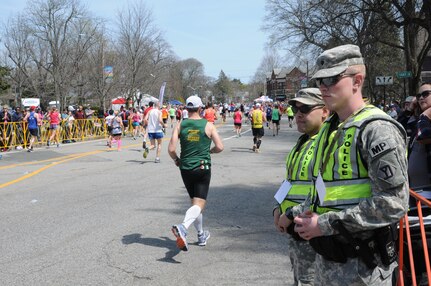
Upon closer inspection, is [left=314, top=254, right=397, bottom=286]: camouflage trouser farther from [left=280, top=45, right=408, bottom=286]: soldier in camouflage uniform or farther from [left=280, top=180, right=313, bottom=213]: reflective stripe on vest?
[left=280, top=180, right=313, bottom=213]: reflective stripe on vest

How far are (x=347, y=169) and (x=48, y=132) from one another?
22.5m

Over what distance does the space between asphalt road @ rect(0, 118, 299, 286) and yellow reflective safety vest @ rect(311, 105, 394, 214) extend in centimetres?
257

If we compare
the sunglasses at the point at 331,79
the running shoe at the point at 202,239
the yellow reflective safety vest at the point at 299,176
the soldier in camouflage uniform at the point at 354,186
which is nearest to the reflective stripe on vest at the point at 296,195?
the yellow reflective safety vest at the point at 299,176

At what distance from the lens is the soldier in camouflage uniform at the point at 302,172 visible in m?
3.26

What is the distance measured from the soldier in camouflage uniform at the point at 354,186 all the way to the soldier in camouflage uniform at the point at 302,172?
863 mm

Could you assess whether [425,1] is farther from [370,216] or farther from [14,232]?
[370,216]

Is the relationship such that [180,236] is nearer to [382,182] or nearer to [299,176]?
[299,176]

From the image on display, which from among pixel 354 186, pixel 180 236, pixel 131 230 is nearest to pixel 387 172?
pixel 354 186

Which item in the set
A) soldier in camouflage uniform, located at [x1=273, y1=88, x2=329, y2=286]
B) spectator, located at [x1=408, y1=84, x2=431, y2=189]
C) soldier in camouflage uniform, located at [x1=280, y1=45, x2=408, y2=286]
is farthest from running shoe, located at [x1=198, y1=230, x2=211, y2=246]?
soldier in camouflage uniform, located at [x1=280, y1=45, x2=408, y2=286]

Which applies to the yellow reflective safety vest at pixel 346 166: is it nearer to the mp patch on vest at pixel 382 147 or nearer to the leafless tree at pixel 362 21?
the mp patch on vest at pixel 382 147

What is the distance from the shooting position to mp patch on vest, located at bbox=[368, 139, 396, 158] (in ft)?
6.65

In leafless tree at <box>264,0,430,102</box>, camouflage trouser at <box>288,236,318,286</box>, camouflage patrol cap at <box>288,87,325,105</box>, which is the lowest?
camouflage trouser at <box>288,236,318,286</box>

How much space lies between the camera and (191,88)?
116875mm

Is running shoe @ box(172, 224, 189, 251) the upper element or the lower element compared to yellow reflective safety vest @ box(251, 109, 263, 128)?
lower
